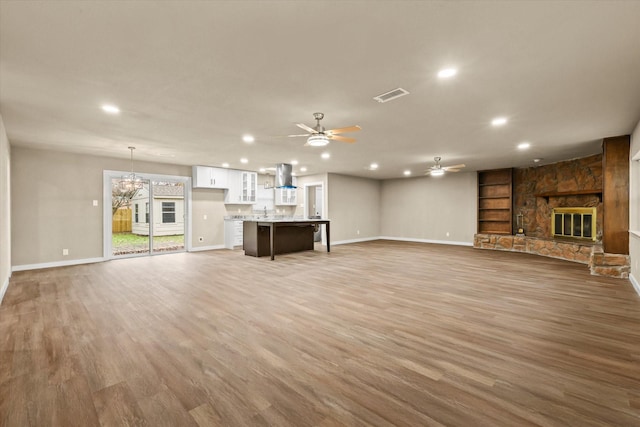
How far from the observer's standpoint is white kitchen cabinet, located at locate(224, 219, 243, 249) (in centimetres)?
877

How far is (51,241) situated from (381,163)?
7.90m

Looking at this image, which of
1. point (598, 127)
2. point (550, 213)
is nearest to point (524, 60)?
point (598, 127)

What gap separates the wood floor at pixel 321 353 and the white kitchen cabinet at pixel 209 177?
13.3 ft

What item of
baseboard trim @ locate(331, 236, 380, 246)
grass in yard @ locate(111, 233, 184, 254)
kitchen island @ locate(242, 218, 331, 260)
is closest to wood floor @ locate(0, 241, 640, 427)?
kitchen island @ locate(242, 218, 331, 260)

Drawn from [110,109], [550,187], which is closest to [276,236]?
[110,109]

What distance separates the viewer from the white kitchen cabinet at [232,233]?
8773 mm

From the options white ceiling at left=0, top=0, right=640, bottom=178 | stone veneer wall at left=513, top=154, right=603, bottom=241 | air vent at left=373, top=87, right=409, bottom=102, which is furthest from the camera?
stone veneer wall at left=513, top=154, right=603, bottom=241

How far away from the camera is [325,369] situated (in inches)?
81.8

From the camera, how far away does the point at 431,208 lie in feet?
33.5

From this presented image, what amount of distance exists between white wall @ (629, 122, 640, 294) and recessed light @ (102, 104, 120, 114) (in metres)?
7.24

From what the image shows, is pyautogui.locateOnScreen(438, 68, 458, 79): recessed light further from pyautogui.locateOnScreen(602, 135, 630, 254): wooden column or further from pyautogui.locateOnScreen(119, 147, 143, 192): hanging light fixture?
pyautogui.locateOnScreen(119, 147, 143, 192): hanging light fixture

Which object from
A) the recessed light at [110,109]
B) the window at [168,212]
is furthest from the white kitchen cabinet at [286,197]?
the recessed light at [110,109]

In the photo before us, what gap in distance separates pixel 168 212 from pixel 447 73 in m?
9.31

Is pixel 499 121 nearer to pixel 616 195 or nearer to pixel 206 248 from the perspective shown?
pixel 616 195
